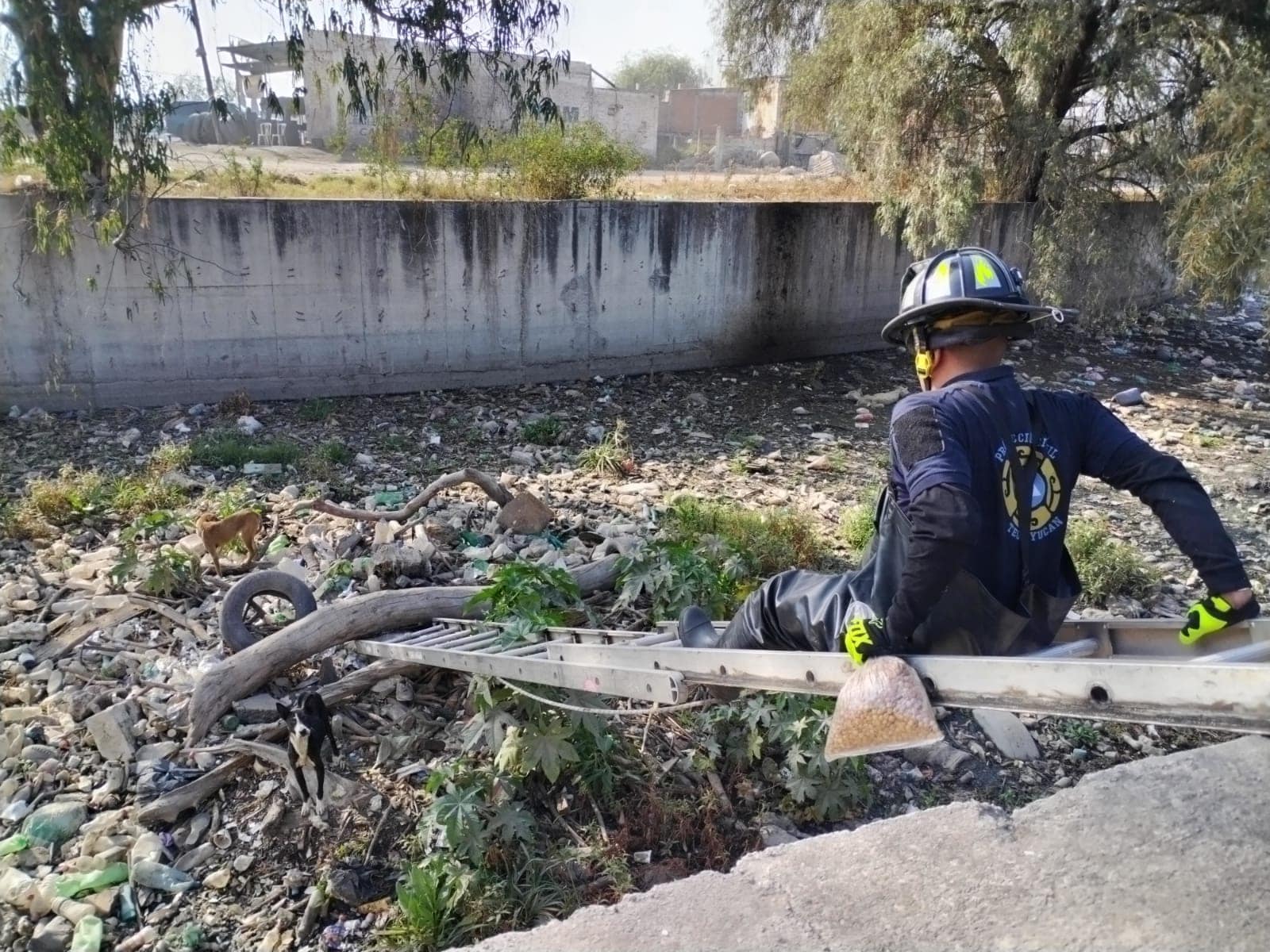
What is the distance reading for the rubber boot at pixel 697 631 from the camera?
286cm

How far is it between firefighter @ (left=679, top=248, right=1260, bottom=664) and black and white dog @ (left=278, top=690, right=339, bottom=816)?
1.83 meters

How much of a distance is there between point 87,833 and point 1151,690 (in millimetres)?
3276

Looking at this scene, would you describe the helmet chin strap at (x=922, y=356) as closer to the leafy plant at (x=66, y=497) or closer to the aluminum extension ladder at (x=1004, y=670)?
the aluminum extension ladder at (x=1004, y=670)

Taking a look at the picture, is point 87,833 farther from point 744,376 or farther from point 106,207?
point 744,376

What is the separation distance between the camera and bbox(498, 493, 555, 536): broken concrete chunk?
5387mm

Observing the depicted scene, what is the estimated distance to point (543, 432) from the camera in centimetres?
788

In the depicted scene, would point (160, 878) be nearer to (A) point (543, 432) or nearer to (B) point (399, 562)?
(B) point (399, 562)

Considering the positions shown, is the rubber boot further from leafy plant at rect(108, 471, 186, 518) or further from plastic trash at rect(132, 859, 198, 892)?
leafy plant at rect(108, 471, 186, 518)

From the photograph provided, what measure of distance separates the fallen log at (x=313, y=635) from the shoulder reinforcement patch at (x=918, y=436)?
208cm

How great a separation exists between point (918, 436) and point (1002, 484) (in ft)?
0.86

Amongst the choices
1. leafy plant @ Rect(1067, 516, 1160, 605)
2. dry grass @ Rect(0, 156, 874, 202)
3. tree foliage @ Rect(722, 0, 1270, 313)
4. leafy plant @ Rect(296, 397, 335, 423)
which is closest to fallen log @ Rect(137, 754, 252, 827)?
leafy plant @ Rect(1067, 516, 1160, 605)

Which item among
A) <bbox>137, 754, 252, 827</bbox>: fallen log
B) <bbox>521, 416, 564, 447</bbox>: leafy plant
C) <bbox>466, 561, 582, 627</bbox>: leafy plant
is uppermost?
<bbox>466, 561, 582, 627</bbox>: leafy plant

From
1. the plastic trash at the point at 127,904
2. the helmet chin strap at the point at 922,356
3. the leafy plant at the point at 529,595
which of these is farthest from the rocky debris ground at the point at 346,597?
the helmet chin strap at the point at 922,356

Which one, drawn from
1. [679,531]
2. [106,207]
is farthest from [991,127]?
→ [106,207]
